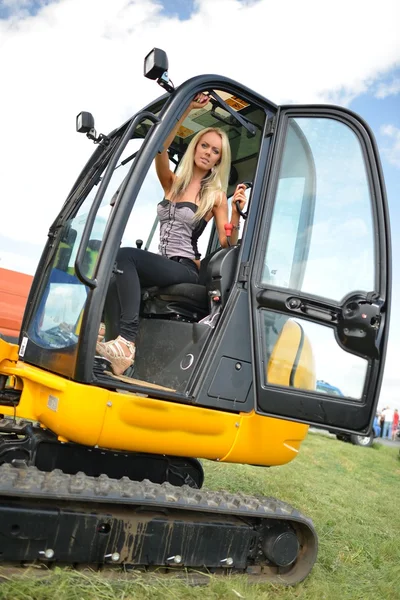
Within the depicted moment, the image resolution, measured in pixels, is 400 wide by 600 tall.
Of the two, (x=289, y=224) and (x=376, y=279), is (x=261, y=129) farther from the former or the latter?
(x=376, y=279)

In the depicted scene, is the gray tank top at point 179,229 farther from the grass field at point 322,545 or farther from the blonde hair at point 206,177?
the grass field at point 322,545

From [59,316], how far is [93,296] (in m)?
0.57

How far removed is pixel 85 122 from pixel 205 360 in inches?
69.5

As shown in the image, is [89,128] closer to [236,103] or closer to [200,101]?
[200,101]

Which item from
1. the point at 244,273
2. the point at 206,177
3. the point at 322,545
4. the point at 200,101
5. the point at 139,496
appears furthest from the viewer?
the point at 322,545

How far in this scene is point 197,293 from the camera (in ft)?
11.5

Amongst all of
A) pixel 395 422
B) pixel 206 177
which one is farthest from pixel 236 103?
pixel 395 422

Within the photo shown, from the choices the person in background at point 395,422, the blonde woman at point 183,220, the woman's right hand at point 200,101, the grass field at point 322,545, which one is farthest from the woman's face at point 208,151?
the person in background at point 395,422

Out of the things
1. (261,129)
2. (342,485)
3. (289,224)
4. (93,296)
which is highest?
(261,129)

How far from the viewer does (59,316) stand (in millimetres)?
3350

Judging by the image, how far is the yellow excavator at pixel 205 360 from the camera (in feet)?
8.91

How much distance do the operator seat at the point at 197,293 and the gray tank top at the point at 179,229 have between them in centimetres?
17

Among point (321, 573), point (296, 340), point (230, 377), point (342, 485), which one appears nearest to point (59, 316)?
point (230, 377)

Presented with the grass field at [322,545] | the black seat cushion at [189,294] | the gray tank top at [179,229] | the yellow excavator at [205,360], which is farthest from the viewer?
the gray tank top at [179,229]
